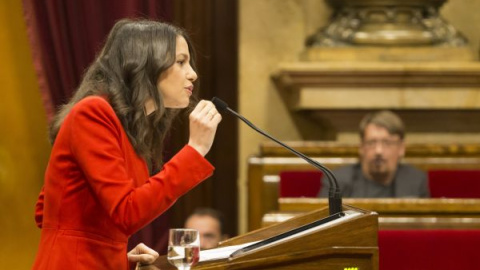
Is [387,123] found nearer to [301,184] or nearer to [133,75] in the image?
[301,184]

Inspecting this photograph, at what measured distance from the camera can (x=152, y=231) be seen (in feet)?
15.1

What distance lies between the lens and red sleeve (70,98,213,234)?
70.8 inches

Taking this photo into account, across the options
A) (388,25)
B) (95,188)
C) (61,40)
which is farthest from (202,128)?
(388,25)

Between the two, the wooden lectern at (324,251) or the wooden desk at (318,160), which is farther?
the wooden desk at (318,160)

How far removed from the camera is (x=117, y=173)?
1.83 metres

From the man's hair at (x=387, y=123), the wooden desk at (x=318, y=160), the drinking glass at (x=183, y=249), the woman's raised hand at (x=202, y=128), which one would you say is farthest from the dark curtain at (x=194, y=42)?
the drinking glass at (x=183, y=249)

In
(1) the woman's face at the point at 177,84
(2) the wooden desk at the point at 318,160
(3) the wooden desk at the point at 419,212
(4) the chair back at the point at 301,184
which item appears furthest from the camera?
(2) the wooden desk at the point at 318,160

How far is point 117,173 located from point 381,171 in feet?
8.66

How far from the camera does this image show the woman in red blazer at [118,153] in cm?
182

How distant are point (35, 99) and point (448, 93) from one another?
2.10 meters

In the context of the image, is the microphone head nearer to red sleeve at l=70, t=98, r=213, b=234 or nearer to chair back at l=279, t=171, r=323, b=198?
red sleeve at l=70, t=98, r=213, b=234

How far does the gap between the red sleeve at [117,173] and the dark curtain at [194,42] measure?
1620mm

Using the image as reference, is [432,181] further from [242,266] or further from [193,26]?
[242,266]

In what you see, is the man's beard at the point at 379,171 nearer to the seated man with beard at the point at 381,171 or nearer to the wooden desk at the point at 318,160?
the seated man with beard at the point at 381,171
